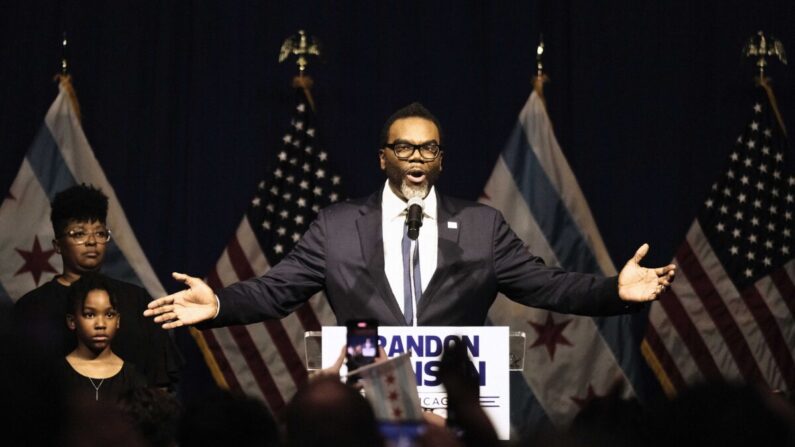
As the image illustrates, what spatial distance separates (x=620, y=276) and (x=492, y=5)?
3628 millimetres

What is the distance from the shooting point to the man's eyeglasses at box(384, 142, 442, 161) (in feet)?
14.7

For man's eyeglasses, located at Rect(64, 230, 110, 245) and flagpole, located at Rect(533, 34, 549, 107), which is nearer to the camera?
man's eyeglasses, located at Rect(64, 230, 110, 245)

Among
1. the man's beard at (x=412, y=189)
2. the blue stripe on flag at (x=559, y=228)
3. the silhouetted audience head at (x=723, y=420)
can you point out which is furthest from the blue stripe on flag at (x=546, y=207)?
the silhouetted audience head at (x=723, y=420)

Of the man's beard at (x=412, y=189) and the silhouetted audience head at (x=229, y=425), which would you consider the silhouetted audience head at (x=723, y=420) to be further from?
the man's beard at (x=412, y=189)

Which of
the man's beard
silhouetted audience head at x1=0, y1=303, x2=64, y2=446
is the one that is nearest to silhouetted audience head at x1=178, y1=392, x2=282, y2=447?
silhouetted audience head at x1=0, y1=303, x2=64, y2=446

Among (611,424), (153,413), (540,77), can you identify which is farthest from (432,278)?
(540,77)

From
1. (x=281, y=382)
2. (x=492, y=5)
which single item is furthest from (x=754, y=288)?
(x=281, y=382)

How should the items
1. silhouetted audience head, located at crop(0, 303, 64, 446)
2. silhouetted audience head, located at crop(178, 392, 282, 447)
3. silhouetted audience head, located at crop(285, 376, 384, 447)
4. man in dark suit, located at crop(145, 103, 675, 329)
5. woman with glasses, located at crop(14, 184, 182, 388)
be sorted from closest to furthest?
→ silhouetted audience head, located at crop(0, 303, 64, 446) < silhouetted audience head, located at crop(285, 376, 384, 447) < silhouetted audience head, located at crop(178, 392, 282, 447) < man in dark suit, located at crop(145, 103, 675, 329) < woman with glasses, located at crop(14, 184, 182, 388)

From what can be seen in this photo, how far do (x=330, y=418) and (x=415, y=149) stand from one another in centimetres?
284

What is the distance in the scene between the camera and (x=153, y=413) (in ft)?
9.07

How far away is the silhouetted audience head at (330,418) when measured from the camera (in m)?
1.65

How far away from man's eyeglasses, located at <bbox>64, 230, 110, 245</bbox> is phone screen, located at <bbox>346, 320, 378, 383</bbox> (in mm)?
2567

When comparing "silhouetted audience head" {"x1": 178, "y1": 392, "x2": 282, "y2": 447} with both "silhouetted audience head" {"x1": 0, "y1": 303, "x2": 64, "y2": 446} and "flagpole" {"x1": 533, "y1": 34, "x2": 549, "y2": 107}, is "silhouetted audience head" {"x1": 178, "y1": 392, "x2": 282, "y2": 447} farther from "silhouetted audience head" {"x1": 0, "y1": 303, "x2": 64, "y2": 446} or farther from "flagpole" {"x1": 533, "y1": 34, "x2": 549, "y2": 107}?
"flagpole" {"x1": 533, "y1": 34, "x2": 549, "y2": 107}

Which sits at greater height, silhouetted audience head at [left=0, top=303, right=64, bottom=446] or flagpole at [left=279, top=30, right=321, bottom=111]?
flagpole at [left=279, top=30, right=321, bottom=111]
